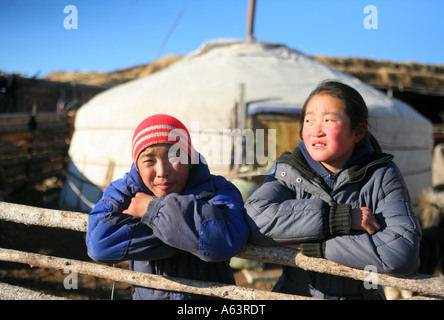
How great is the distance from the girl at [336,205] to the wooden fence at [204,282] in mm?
43

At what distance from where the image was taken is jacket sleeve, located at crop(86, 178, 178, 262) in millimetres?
1189

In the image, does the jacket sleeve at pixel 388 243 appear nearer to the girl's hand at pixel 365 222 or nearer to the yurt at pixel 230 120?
the girl's hand at pixel 365 222

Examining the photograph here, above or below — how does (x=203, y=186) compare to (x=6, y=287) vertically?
above

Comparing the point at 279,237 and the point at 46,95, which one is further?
the point at 46,95

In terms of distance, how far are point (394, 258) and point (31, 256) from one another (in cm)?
150

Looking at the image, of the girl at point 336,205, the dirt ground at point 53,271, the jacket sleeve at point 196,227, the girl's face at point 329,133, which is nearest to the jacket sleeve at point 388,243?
the girl at point 336,205

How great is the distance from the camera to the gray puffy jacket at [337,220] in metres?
1.11

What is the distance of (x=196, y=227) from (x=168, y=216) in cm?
10

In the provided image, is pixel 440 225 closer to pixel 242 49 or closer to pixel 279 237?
pixel 279 237

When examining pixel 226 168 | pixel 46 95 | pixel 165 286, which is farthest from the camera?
pixel 46 95

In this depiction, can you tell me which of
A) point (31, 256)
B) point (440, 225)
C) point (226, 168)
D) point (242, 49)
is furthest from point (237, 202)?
point (242, 49)

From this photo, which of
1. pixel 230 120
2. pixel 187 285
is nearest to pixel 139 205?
pixel 187 285

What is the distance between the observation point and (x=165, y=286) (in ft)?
4.38

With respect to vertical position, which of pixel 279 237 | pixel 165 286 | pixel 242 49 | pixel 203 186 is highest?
pixel 242 49
